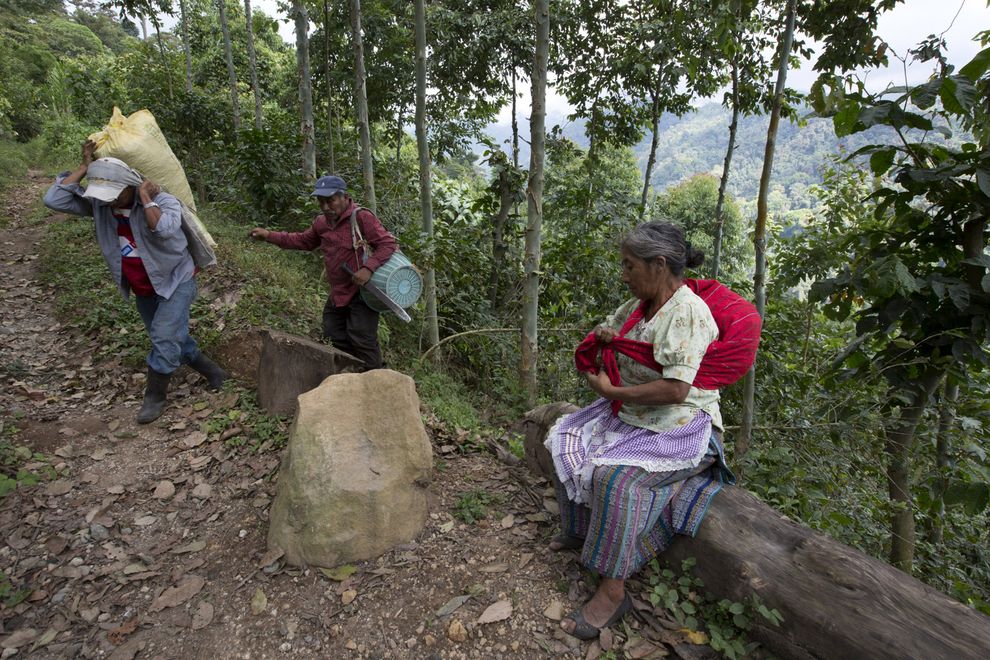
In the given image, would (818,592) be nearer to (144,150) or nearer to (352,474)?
(352,474)

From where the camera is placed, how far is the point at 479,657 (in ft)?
7.20

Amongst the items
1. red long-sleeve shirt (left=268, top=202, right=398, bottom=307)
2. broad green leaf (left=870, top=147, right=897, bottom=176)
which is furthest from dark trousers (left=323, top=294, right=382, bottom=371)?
broad green leaf (left=870, top=147, right=897, bottom=176)

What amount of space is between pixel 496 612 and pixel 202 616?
1.35 meters

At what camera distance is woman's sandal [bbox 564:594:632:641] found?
2.24 meters

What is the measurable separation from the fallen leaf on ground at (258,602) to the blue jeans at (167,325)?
6.46ft

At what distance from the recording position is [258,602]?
2422 millimetres

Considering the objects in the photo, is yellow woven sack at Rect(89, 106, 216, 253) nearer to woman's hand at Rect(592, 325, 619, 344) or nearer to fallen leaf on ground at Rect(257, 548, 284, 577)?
fallen leaf on ground at Rect(257, 548, 284, 577)

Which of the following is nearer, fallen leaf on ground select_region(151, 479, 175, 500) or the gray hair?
the gray hair

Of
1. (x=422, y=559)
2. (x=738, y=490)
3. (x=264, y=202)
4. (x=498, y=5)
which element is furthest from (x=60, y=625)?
(x=498, y=5)

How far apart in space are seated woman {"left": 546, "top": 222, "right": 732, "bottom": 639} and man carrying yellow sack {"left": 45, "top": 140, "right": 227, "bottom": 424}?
9.57 ft

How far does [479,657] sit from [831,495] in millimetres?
2620

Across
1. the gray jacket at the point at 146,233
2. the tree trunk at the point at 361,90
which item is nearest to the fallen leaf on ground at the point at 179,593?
the gray jacket at the point at 146,233

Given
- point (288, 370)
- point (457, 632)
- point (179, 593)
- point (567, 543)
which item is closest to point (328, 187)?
point (288, 370)

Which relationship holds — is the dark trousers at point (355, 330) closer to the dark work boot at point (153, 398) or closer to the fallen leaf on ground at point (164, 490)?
the dark work boot at point (153, 398)
